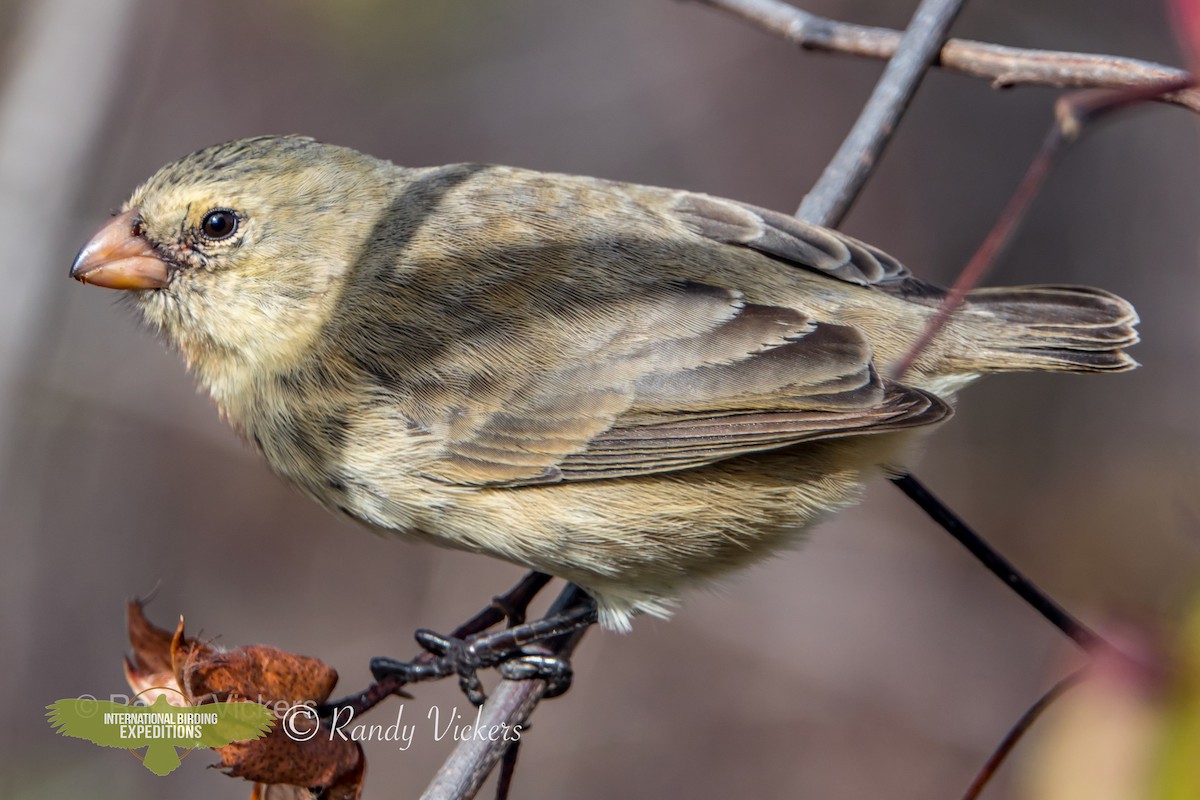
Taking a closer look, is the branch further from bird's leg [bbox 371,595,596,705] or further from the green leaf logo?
the green leaf logo

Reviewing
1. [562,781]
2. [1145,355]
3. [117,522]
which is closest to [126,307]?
[117,522]

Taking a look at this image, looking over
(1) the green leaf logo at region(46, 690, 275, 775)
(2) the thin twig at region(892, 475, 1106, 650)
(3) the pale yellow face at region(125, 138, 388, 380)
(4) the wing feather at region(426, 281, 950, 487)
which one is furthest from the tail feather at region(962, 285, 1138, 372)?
(1) the green leaf logo at region(46, 690, 275, 775)

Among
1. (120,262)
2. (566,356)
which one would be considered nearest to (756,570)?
(566,356)

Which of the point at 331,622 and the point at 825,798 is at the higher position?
→ the point at 825,798

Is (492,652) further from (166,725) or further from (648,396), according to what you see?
(166,725)

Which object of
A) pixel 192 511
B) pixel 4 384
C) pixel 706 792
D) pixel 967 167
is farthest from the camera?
pixel 967 167

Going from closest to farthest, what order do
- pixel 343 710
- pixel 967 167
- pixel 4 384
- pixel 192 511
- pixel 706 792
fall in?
pixel 343 710 < pixel 4 384 < pixel 706 792 < pixel 192 511 < pixel 967 167

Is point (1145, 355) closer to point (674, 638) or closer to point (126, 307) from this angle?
point (674, 638)
